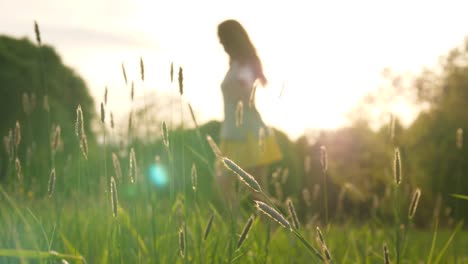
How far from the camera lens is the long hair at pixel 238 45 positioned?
6395 millimetres

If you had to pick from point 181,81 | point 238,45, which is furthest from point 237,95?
point 181,81

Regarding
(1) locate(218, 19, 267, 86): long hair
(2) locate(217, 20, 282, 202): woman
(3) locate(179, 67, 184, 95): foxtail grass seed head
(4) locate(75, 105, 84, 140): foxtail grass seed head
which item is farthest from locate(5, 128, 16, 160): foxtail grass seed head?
(1) locate(218, 19, 267, 86): long hair

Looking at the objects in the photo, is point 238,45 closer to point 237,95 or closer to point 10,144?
point 237,95

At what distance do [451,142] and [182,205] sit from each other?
11.7 m

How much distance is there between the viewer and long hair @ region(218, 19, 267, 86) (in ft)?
21.0

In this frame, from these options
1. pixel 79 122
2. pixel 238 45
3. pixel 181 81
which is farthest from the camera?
pixel 238 45

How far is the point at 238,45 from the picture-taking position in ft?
20.9

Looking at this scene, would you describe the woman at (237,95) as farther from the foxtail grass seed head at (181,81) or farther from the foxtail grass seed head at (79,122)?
the foxtail grass seed head at (79,122)

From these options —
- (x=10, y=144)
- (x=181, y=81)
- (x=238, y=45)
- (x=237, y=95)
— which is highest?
(x=238, y=45)

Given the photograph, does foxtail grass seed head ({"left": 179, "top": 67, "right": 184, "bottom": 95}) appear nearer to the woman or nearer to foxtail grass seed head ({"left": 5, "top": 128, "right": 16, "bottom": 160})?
foxtail grass seed head ({"left": 5, "top": 128, "right": 16, "bottom": 160})

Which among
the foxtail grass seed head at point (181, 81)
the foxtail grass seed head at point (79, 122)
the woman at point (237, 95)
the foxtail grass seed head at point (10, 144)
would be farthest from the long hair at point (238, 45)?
the foxtail grass seed head at point (79, 122)

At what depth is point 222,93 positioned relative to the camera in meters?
6.00

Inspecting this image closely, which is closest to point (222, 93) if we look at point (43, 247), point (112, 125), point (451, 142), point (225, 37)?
point (225, 37)

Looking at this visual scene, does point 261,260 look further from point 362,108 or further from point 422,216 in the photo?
point 362,108
